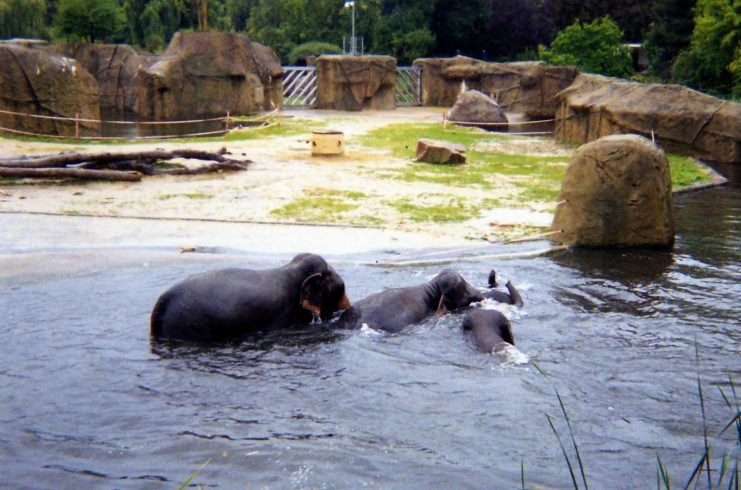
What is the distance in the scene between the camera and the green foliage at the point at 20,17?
46.3 m

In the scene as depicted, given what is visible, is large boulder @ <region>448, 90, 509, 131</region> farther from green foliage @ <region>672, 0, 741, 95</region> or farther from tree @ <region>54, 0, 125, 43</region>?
tree @ <region>54, 0, 125, 43</region>

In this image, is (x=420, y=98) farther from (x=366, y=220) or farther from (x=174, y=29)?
(x=366, y=220)

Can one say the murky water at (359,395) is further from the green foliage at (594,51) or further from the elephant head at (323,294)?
the green foliage at (594,51)

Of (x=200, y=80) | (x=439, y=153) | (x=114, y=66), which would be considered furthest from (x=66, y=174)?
(x=114, y=66)

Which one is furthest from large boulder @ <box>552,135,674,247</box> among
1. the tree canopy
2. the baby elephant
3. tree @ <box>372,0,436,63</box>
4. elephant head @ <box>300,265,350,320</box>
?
tree @ <box>372,0,436,63</box>

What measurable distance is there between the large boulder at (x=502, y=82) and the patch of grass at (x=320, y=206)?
19.9 m

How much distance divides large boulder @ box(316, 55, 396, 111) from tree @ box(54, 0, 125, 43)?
1030 cm

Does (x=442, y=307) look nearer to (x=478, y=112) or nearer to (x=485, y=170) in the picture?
(x=485, y=170)

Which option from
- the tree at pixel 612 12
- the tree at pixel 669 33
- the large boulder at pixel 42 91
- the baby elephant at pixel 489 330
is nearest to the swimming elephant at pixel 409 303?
the baby elephant at pixel 489 330

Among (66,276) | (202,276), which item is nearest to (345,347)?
(202,276)

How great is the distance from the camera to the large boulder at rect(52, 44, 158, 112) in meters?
36.0

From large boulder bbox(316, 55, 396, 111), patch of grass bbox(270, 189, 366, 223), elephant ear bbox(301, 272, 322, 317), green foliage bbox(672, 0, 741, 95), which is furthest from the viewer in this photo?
large boulder bbox(316, 55, 396, 111)

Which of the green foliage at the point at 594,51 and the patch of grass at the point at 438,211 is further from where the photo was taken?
the green foliage at the point at 594,51

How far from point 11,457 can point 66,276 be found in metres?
4.30
